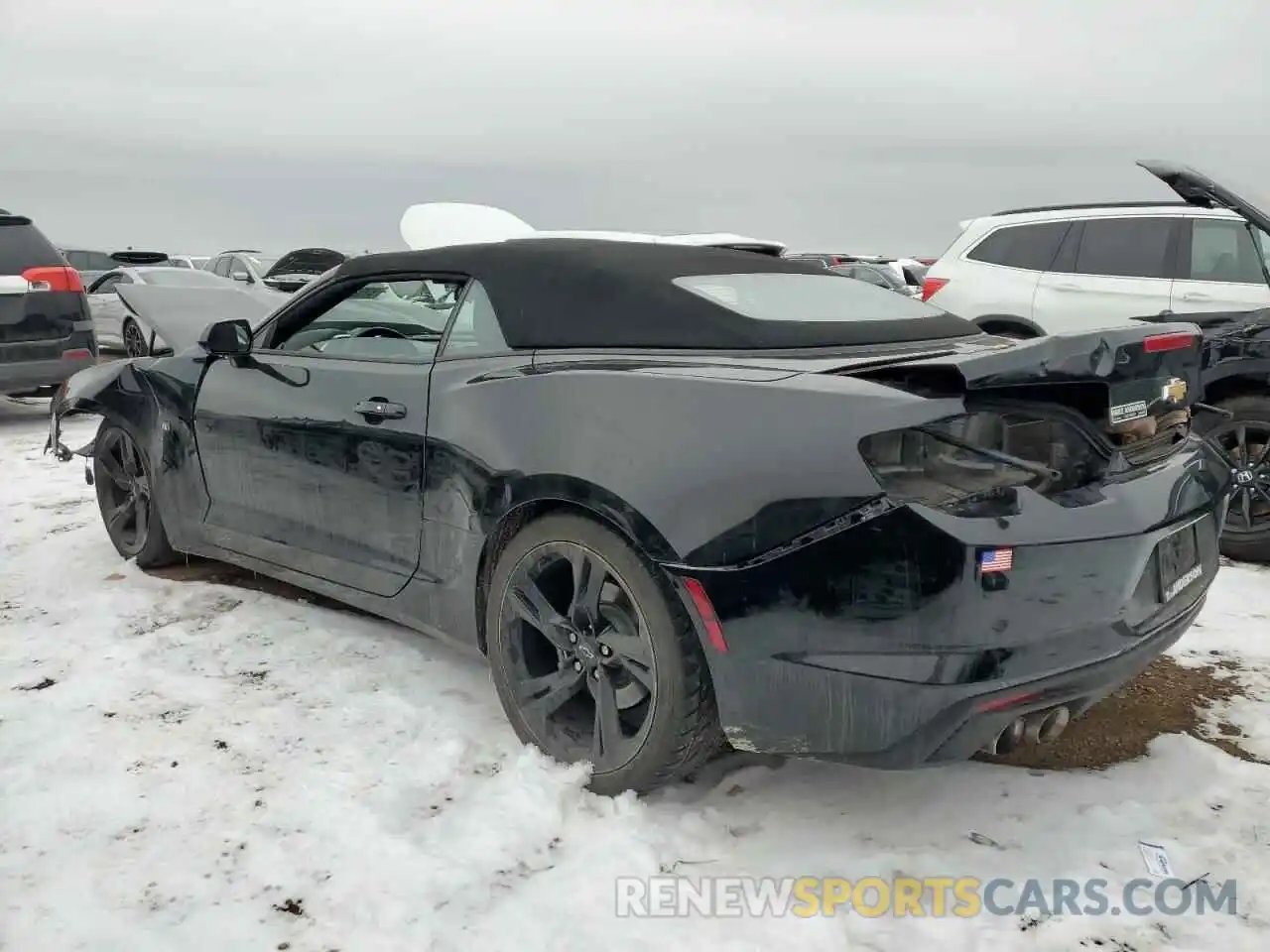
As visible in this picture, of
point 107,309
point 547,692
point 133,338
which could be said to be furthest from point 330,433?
point 107,309

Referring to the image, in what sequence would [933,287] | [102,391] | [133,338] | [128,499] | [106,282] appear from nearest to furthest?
1. [102,391]
2. [128,499]
3. [933,287]
4. [133,338]
5. [106,282]

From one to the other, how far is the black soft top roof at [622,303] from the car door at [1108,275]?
4.02 metres

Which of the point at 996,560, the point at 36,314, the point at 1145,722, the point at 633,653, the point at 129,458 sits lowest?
the point at 1145,722

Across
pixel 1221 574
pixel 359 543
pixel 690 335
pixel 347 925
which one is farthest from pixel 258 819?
pixel 1221 574

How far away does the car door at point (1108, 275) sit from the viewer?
6473 mm

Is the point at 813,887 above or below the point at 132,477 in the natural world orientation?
below

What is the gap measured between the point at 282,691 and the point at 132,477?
1808mm

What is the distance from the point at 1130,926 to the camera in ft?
6.84

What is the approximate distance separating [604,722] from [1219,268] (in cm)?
564

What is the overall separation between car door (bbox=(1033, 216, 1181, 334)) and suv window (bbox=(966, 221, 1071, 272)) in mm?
92

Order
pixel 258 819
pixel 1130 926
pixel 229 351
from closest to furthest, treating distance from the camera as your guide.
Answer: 1. pixel 1130 926
2. pixel 258 819
3. pixel 229 351

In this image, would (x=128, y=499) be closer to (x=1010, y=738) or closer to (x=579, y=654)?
(x=579, y=654)

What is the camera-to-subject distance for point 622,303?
109 inches

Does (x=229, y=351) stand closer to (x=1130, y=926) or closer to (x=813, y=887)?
(x=813, y=887)
